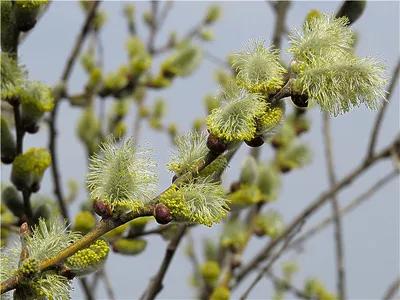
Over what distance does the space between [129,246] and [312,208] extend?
24.2 inches

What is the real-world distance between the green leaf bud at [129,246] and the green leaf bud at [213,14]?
2083 millimetres

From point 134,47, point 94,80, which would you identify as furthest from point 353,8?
point 134,47

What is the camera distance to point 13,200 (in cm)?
105

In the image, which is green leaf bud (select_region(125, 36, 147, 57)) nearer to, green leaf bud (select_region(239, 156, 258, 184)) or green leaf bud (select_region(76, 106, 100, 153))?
green leaf bud (select_region(76, 106, 100, 153))

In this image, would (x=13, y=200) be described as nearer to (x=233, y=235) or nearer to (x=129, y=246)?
(x=129, y=246)

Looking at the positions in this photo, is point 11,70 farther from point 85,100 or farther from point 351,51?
point 85,100

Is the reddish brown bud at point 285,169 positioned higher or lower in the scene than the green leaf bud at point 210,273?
higher

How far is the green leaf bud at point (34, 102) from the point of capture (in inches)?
38.1

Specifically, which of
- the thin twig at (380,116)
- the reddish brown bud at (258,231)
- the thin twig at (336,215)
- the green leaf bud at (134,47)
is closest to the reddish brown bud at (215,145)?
the thin twig at (380,116)

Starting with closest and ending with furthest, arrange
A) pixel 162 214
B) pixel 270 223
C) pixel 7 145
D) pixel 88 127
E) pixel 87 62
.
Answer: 1. pixel 162 214
2. pixel 7 145
3. pixel 270 223
4. pixel 88 127
5. pixel 87 62

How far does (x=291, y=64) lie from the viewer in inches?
26.5


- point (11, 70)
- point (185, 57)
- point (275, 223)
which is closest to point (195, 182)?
point (11, 70)

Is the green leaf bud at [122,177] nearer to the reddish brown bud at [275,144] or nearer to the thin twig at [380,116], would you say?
the thin twig at [380,116]

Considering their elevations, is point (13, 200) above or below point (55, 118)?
below
